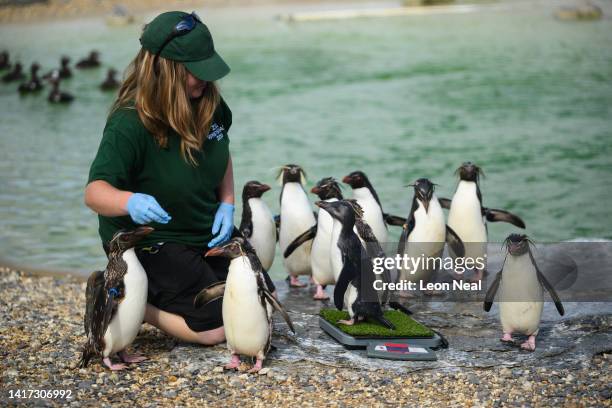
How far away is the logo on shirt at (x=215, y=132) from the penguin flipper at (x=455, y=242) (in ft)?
5.77

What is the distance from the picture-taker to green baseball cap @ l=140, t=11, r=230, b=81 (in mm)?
4160

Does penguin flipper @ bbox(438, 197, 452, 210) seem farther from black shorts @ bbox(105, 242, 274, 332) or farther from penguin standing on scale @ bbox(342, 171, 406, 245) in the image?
black shorts @ bbox(105, 242, 274, 332)

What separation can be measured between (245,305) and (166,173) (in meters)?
0.76

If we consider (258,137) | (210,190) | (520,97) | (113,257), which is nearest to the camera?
(113,257)

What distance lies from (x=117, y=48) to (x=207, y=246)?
20133 mm

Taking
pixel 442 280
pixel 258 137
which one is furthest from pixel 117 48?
pixel 442 280

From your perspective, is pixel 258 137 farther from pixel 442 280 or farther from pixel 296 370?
pixel 296 370

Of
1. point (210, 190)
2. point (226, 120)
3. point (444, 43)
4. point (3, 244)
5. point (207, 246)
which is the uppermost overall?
point (444, 43)

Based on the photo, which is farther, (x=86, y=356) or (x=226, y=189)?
(x=226, y=189)

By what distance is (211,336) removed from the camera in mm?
4461

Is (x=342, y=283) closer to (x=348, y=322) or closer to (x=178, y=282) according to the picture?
(x=348, y=322)

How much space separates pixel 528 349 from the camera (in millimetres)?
4406

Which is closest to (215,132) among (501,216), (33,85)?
(501,216)

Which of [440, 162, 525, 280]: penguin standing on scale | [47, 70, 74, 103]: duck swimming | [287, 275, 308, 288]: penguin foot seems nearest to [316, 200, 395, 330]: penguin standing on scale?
[287, 275, 308, 288]: penguin foot
